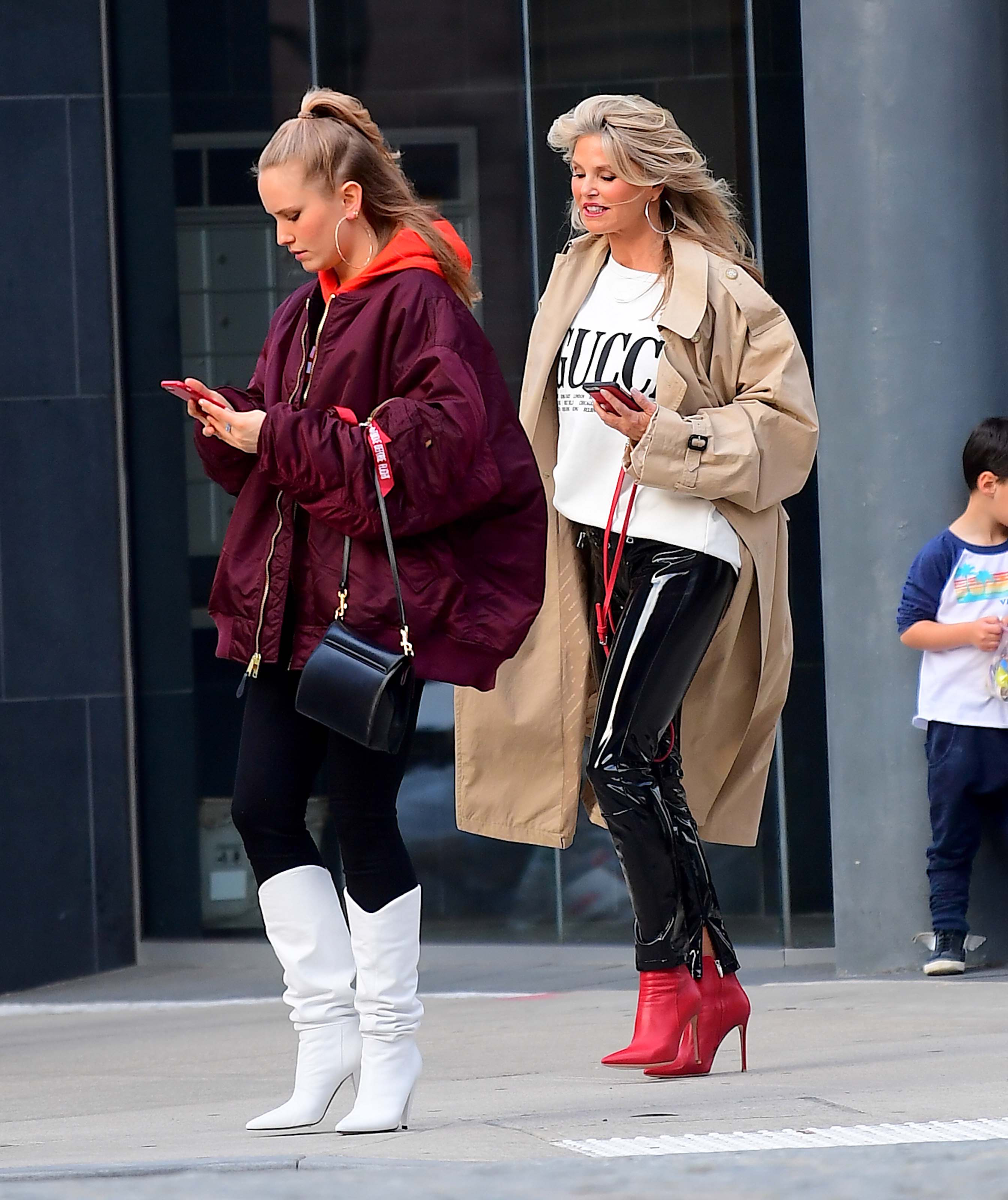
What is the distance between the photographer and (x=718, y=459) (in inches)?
161

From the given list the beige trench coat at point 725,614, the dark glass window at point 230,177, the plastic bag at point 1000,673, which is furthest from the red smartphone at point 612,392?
the dark glass window at point 230,177

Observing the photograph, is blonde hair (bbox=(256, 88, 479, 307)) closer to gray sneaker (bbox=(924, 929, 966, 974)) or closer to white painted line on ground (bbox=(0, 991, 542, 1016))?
gray sneaker (bbox=(924, 929, 966, 974))

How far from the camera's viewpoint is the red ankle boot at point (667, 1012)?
412cm

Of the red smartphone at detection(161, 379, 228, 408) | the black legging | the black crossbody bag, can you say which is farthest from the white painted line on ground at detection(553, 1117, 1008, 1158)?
the red smartphone at detection(161, 379, 228, 408)

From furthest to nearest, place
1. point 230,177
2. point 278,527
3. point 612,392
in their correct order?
point 230,177 → point 612,392 → point 278,527

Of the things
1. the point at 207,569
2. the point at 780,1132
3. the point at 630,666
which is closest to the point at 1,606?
the point at 207,569

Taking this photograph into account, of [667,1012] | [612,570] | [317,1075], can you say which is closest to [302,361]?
[612,570]

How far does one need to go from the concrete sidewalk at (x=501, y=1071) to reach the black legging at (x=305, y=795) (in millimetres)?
462

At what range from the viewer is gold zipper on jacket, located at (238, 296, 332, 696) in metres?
3.58

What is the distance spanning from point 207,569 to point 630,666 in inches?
145

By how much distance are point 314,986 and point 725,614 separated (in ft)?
4.27

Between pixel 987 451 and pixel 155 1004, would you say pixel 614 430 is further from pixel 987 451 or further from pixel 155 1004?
pixel 155 1004

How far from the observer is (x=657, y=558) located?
4215mm

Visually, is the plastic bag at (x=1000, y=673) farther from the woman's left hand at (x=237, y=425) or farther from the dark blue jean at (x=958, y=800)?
the woman's left hand at (x=237, y=425)
